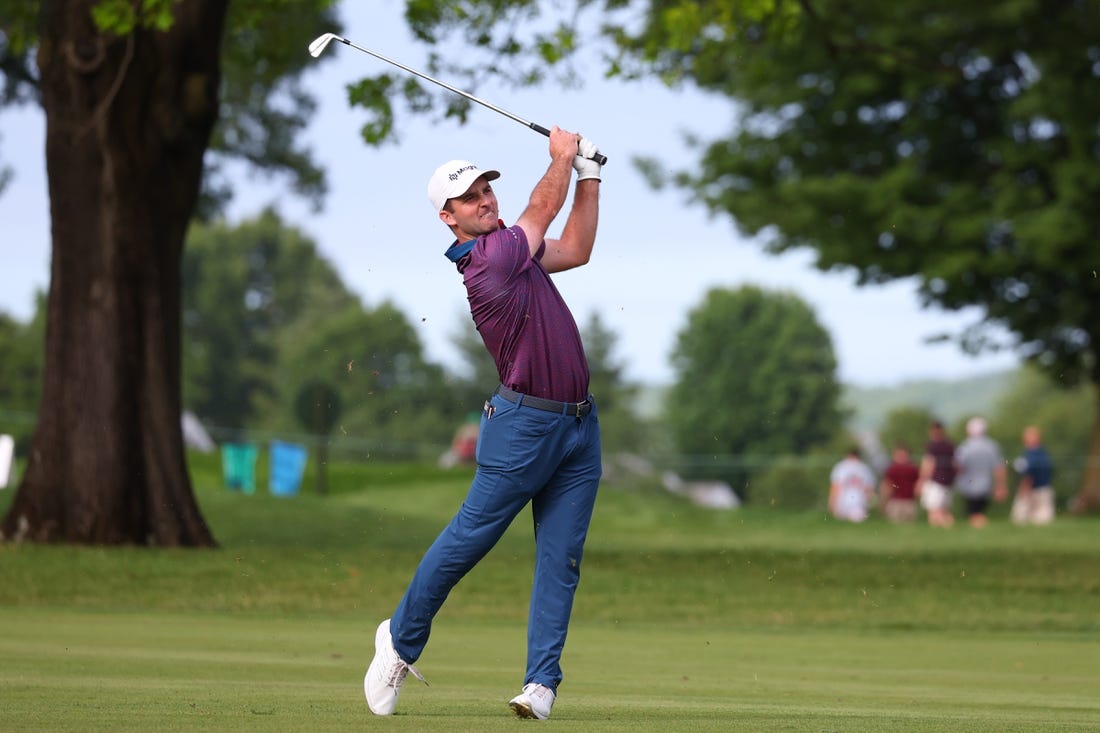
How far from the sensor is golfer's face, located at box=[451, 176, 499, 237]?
6.82 meters

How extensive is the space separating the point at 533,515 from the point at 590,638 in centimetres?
562

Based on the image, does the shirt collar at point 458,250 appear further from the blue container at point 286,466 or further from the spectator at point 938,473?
the blue container at point 286,466

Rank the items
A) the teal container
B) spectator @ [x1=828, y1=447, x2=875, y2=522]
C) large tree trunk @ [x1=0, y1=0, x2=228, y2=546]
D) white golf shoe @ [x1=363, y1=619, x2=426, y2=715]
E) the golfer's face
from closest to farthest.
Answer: white golf shoe @ [x1=363, y1=619, x2=426, y2=715]
the golfer's face
large tree trunk @ [x1=0, y1=0, x2=228, y2=546]
spectator @ [x1=828, y1=447, x2=875, y2=522]
the teal container

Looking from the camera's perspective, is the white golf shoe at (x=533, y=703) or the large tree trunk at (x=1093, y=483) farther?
the large tree trunk at (x=1093, y=483)

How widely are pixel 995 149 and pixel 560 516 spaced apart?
90.9 feet

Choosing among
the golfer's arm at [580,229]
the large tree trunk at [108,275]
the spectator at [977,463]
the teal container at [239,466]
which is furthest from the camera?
the teal container at [239,466]

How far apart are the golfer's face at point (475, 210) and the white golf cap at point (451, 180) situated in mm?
Result: 31

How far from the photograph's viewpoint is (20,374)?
84.4m

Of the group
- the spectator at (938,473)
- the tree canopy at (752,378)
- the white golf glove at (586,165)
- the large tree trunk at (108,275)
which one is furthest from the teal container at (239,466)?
the tree canopy at (752,378)

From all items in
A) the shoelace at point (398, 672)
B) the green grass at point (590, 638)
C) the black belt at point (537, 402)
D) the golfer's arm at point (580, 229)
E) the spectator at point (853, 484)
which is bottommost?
the green grass at point (590, 638)

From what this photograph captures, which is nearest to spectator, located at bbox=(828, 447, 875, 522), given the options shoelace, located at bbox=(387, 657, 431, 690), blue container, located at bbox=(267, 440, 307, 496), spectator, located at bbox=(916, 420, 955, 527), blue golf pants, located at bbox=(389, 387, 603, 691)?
spectator, located at bbox=(916, 420, 955, 527)

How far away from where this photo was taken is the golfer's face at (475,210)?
6.82 m

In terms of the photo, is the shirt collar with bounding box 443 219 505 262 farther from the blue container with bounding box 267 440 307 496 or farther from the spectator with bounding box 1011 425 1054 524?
the blue container with bounding box 267 440 307 496

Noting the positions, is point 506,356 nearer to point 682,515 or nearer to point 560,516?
point 560,516
